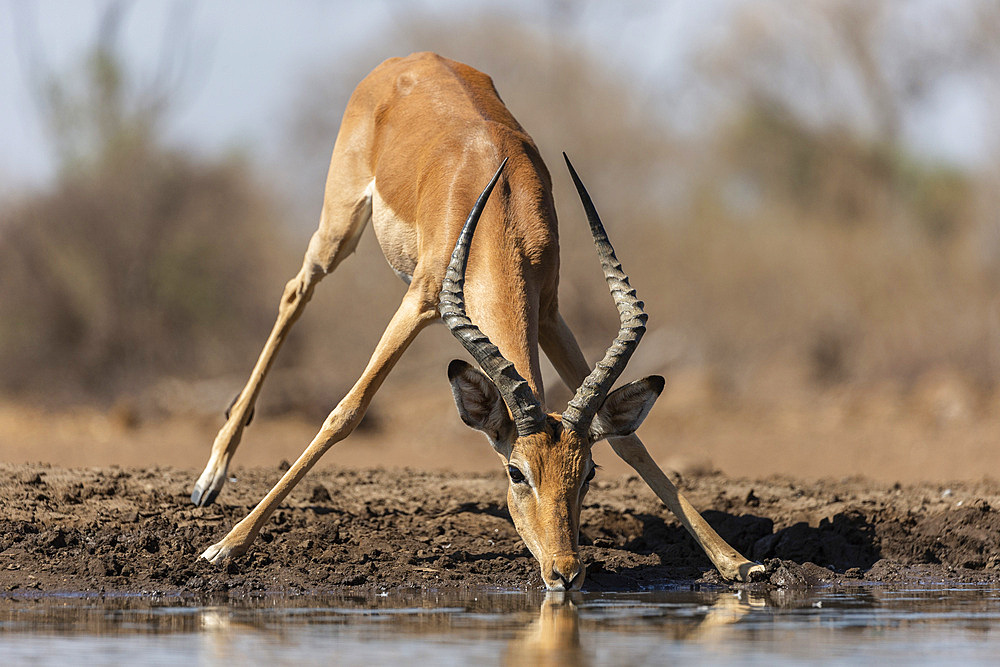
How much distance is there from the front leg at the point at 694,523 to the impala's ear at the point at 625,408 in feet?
2.27

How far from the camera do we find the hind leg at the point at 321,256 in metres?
9.98

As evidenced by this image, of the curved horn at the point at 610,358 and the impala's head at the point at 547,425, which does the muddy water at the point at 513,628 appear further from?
the curved horn at the point at 610,358

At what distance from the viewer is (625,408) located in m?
7.13

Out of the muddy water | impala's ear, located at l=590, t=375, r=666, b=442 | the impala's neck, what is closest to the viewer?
the muddy water

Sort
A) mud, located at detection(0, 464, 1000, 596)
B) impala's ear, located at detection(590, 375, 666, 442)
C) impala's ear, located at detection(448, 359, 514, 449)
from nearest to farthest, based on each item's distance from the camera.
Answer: impala's ear, located at detection(448, 359, 514, 449) → impala's ear, located at detection(590, 375, 666, 442) → mud, located at detection(0, 464, 1000, 596)

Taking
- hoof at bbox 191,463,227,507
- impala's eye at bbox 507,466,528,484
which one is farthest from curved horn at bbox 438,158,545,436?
hoof at bbox 191,463,227,507

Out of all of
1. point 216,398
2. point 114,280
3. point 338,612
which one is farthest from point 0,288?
point 338,612

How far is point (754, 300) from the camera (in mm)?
26906

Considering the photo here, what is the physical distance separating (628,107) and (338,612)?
22.3 meters

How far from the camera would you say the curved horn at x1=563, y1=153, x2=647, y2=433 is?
267 inches

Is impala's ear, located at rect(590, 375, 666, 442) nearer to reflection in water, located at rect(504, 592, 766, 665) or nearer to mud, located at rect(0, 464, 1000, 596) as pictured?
reflection in water, located at rect(504, 592, 766, 665)

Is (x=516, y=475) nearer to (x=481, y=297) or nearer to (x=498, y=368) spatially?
(x=498, y=368)

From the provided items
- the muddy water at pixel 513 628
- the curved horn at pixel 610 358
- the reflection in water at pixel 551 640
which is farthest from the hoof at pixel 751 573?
the curved horn at pixel 610 358

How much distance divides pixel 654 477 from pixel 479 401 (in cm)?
178
